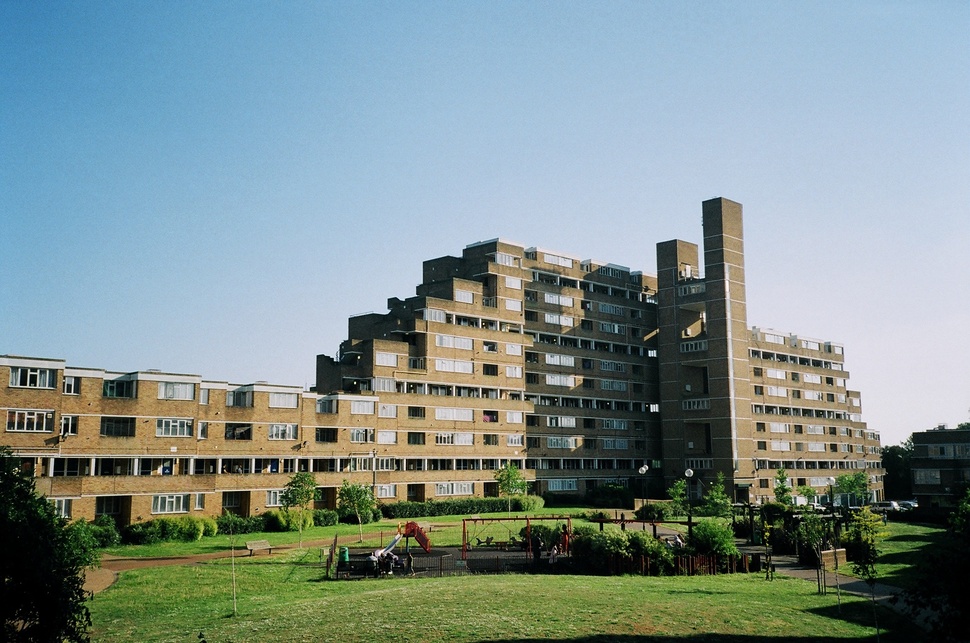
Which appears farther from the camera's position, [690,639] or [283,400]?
[283,400]

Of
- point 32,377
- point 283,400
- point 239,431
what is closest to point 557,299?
point 283,400

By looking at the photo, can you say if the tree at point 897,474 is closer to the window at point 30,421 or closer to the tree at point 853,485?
the tree at point 853,485

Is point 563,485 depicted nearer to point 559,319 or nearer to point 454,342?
point 559,319

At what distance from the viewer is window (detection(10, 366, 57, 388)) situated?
182 feet

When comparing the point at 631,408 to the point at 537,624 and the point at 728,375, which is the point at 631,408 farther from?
the point at 537,624

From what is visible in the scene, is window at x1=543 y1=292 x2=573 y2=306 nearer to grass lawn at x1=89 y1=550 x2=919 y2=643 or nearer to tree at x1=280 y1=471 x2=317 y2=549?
tree at x1=280 y1=471 x2=317 y2=549

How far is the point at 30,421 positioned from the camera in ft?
183

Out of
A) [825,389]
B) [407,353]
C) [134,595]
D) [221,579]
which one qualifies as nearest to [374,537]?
[221,579]

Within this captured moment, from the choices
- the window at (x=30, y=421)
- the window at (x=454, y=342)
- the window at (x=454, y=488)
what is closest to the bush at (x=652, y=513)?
the window at (x=454, y=488)

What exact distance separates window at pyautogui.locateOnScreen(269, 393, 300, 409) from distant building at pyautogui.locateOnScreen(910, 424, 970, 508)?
84585mm

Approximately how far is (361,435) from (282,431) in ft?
31.4

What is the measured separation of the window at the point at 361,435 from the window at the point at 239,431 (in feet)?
37.4

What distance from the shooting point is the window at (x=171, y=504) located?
61344 mm

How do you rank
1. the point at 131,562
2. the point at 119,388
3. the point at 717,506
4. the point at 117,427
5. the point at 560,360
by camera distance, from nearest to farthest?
1. the point at 131,562
2. the point at 117,427
3. the point at 119,388
4. the point at 717,506
5. the point at 560,360
